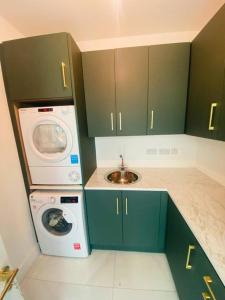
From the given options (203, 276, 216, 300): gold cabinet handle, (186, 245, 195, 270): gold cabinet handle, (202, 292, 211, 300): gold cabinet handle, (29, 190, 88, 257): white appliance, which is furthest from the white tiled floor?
(203, 276, 216, 300): gold cabinet handle

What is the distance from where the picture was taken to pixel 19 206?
1499mm

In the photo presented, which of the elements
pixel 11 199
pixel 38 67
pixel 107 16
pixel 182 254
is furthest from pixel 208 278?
pixel 107 16

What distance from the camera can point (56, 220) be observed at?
1.65 m

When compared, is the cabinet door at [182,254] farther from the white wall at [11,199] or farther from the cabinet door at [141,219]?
the white wall at [11,199]

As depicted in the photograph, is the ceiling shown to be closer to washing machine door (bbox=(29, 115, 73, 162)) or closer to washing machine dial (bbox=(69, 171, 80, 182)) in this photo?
washing machine door (bbox=(29, 115, 73, 162))

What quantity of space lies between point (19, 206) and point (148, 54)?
204 centimetres

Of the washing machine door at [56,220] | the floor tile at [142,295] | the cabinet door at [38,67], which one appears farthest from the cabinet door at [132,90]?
the floor tile at [142,295]

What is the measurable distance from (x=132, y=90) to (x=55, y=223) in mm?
1725

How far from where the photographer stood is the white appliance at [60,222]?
4.81 feet

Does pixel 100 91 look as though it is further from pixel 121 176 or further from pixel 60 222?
pixel 60 222

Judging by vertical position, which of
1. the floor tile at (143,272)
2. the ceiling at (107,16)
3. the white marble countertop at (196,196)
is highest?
the ceiling at (107,16)

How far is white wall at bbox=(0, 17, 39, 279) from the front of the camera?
1.33 metres

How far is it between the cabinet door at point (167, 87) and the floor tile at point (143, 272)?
1.43 metres

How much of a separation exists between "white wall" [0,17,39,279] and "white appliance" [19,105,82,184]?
136 millimetres
